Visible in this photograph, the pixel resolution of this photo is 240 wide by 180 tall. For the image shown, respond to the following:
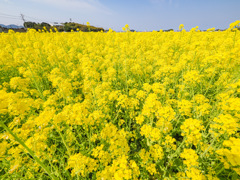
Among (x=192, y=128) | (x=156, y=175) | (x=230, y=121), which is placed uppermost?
(x=230, y=121)

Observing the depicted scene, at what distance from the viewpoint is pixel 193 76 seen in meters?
2.60

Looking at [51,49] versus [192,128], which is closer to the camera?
[192,128]

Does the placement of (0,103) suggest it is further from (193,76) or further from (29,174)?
(193,76)

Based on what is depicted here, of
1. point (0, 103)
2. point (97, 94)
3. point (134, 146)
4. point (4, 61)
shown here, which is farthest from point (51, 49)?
point (134, 146)

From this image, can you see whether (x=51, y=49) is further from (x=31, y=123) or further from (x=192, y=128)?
(x=192, y=128)

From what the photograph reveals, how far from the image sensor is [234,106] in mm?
1748

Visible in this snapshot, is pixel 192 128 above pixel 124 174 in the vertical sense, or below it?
above

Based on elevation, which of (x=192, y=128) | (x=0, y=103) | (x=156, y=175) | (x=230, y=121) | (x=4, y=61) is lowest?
(x=156, y=175)

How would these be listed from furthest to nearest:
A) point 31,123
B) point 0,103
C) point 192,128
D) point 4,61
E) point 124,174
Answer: point 4,61, point 31,123, point 192,128, point 124,174, point 0,103

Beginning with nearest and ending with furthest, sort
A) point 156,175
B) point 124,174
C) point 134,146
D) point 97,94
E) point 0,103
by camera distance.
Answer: point 0,103, point 124,174, point 156,175, point 134,146, point 97,94

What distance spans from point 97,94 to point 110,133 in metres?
1.20

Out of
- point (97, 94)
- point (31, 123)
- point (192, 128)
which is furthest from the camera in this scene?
point (97, 94)

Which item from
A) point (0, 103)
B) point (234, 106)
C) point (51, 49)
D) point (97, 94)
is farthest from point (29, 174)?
point (51, 49)

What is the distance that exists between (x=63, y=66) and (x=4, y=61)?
2.69 metres
